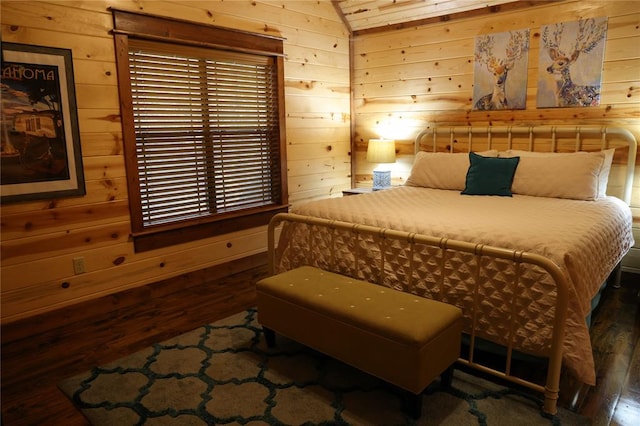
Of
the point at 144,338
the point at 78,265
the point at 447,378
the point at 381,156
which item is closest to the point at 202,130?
the point at 78,265

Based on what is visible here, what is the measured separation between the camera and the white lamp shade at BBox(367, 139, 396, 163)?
437 cm

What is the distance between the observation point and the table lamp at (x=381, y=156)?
437 centimetres

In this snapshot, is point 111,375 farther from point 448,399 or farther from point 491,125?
point 491,125

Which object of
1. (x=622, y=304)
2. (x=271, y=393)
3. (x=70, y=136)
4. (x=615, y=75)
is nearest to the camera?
(x=271, y=393)

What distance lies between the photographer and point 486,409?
1910mm

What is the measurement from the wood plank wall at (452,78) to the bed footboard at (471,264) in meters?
2.13

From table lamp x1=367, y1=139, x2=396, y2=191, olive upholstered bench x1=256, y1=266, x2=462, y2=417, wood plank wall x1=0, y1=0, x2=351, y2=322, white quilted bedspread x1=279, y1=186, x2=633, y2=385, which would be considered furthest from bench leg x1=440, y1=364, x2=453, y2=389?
table lamp x1=367, y1=139, x2=396, y2=191

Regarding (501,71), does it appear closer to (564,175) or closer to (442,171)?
(442,171)

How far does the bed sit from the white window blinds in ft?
3.23

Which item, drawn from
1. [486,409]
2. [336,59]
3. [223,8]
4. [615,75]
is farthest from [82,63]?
[615,75]

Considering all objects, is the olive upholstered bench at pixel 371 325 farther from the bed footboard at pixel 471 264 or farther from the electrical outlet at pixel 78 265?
the electrical outlet at pixel 78 265

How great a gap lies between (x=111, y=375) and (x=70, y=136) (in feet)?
4.78

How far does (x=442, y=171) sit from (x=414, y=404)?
2.21 metres

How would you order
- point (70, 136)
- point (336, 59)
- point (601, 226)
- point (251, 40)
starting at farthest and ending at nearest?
1. point (336, 59)
2. point (251, 40)
3. point (70, 136)
4. point (601, 226)
